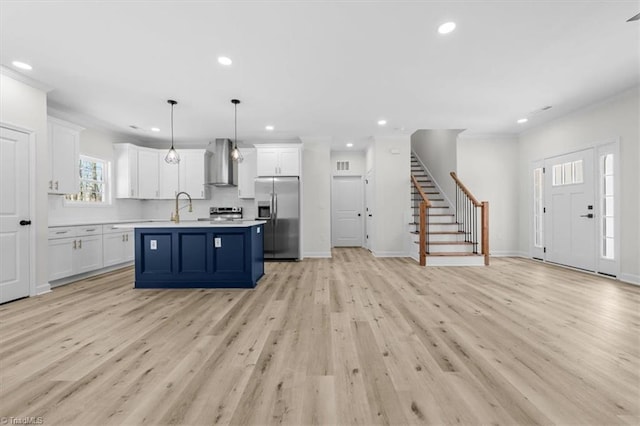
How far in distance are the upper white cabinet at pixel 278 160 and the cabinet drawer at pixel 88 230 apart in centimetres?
316

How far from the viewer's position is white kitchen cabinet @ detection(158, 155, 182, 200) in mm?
6449

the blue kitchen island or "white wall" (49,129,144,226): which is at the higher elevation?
"white wall" (49,129,144,226)

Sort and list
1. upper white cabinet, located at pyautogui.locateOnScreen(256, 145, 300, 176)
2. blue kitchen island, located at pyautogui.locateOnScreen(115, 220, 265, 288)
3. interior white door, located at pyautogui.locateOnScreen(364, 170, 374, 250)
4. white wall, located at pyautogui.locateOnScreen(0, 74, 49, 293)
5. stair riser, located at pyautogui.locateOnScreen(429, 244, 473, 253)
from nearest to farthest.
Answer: white wall, located at pyautogui.locateOnScreen(0, 74, 49, 293)
blue kitchen island, located at pyautogui.locateOnScreen(115, 220, 265, 288)
stair riser, located at pyautogui.locateOnScreen(429, 244, 473, 253)
upper white cabinet, located at pyautogui.locateOnScreen(256, 145, 300, 176)
interior white door, located at pyautogui.locateOnScreen(364, 170, 374, 250)

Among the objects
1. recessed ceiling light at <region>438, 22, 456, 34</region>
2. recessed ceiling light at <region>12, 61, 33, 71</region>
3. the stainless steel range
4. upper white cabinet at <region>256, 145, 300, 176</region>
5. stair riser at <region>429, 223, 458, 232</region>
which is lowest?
stair riser at <region>429, 223, 458, 232</region>

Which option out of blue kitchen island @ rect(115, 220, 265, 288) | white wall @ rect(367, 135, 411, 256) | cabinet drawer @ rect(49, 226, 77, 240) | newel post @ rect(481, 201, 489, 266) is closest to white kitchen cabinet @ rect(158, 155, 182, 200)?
cabinet drawer @ rect(49, 226, 77, 240)

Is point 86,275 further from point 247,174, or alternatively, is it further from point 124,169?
point 247,174

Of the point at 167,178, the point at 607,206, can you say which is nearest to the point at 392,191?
the point at 607,206

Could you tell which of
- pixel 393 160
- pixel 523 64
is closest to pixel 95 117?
pixel 393 160

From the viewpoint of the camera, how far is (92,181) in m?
5.50

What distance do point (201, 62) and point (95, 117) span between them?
338 centimetres

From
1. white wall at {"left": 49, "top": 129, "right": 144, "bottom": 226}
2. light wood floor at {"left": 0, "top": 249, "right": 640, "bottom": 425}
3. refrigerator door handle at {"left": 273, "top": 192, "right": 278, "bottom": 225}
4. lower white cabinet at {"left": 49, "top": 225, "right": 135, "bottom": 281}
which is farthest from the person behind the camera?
refrigerator door handle at {"left": 273, "top": 192, "right": 278, "bottom": 225}

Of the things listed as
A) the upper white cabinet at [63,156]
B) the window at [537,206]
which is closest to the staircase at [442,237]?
the window at [537,206]

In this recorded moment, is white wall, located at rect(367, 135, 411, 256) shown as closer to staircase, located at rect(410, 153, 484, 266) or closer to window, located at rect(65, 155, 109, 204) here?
staircase, located at rect(410, 153, 484, 266)

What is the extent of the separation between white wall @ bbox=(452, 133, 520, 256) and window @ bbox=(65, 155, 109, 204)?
803cm
